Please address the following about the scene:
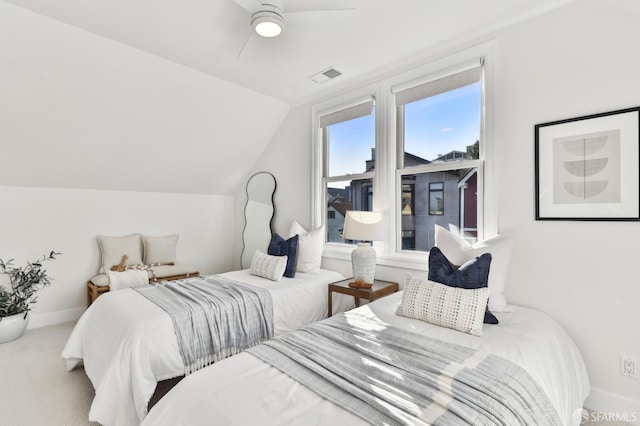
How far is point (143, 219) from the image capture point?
4.27 meters

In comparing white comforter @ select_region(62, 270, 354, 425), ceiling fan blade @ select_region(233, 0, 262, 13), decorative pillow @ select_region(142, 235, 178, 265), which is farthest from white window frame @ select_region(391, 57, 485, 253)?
decorative pillow @ select_region(142, 235, 178, 265)

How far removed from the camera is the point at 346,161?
3633 millimetres

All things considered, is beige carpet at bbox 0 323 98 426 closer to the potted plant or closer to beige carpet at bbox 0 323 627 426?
beige carpet at bbox 0 323 627 426

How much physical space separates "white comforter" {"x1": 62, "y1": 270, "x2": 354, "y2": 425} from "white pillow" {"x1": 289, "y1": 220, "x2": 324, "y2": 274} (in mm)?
556

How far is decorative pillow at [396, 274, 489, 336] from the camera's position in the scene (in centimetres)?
171

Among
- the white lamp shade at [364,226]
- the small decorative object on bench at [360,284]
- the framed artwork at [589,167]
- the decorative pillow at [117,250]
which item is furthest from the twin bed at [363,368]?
the decorative pillow at [117,250]

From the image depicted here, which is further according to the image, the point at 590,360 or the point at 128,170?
the point at 128,170

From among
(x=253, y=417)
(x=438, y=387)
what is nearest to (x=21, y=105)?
(x=253, y=417)

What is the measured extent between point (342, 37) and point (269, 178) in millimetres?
2312

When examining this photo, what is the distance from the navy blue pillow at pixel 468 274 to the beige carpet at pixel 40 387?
233 centimetres

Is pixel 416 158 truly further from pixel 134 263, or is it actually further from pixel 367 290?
pixel 134 263

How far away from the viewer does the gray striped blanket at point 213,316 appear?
7.01 ft

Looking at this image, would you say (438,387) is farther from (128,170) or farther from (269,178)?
(128,170)

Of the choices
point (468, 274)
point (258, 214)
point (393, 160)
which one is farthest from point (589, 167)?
point (258, 214)
